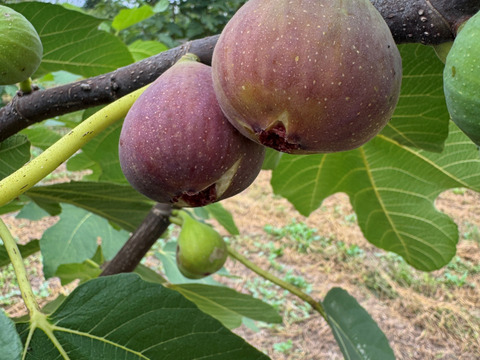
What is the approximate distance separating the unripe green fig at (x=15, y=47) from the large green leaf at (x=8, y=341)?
0.25m

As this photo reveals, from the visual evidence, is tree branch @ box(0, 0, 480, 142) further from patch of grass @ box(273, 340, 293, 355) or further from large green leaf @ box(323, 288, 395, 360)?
patch of grass @ box(273, 340, 293, 355)

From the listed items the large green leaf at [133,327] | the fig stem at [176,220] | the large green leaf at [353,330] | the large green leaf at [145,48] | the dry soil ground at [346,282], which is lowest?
Answer: the dry soil ground at [346,282]

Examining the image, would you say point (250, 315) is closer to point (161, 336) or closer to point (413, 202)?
point (413, 202)

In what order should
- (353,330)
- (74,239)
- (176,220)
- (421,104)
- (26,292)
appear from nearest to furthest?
(26,292)
(421,104)
(353,330)
(176,220)
(74,239)

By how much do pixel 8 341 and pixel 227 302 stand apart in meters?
0.77

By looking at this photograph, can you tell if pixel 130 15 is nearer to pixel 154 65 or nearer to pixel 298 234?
pixel 154 65

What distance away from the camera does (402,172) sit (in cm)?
116

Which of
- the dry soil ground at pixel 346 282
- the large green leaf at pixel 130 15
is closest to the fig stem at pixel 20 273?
the large green leaf at pixel 130 15

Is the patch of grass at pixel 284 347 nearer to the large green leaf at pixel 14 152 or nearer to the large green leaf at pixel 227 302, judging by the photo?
the large green leaf at pixel 227 302

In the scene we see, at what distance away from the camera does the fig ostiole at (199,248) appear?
3.70 feet

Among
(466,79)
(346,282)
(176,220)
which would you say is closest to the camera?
(466,79)

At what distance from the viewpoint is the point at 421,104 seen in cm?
83

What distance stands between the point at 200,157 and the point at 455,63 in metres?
0.19

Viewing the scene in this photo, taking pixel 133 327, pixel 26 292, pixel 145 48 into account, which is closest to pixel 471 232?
pixel 145 48
